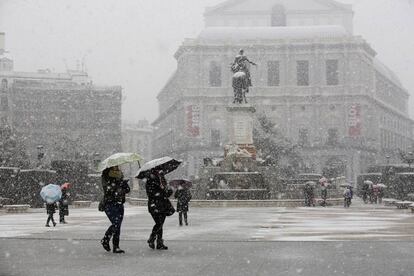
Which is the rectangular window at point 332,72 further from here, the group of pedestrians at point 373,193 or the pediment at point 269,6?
the group of pedestrians at point 373,193

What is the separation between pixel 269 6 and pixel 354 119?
30990 millimetres

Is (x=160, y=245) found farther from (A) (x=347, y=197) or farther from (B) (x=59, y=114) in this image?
(B) (x=59, y=114)

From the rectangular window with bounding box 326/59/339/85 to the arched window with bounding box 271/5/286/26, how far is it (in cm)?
2065

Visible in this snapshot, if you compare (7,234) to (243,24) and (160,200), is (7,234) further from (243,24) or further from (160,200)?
(243,24)

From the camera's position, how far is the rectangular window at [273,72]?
96000 mm

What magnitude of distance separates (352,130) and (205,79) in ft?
66.5

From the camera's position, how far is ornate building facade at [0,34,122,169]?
99688 mm

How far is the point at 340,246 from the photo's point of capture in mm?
12531

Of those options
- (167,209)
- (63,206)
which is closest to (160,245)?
(167,209)

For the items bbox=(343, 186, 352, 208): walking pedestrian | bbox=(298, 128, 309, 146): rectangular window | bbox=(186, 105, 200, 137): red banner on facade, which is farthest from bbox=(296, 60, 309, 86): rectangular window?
bbox=(343, 186, 352, 208): walking pedestrian

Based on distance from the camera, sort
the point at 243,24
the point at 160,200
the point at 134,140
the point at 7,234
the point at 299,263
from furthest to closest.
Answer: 1. the point at 134,140
2. the point at 243,24
3. the point at 7,234
4. the point at 160,200
5. the point at 299,263

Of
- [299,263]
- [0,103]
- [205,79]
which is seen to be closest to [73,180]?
[299,263]

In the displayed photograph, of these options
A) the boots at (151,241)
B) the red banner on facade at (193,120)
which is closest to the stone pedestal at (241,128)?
the boots at (151,241)

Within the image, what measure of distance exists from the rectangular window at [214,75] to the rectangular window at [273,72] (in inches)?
260
